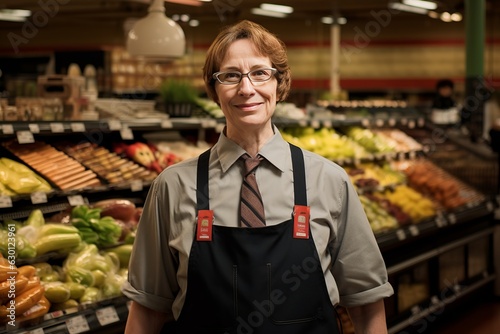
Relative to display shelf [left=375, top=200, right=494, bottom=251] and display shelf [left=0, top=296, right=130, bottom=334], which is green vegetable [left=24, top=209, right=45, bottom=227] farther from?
display shelf [left=375, top=200, right=494, bottom=251]

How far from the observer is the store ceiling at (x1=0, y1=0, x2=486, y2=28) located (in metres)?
14.2

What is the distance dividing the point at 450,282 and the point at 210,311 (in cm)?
494

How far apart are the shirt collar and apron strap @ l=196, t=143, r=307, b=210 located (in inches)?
1.4

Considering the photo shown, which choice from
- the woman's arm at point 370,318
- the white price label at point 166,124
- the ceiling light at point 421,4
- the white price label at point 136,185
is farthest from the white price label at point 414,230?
the ceiling light at point 421,4

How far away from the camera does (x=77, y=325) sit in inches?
138

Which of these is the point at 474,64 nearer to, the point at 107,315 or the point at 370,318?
the point at 107,315

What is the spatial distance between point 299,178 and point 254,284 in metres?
0.33

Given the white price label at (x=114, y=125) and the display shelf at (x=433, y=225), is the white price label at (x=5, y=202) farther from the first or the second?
the display shelf at (x=433, y=225)

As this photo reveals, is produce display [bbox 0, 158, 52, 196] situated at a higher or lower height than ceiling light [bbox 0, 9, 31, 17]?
lower

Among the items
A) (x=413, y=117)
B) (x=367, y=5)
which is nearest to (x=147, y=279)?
(x=413, y=117)

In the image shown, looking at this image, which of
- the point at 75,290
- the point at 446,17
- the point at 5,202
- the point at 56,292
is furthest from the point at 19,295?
the point at 446,17

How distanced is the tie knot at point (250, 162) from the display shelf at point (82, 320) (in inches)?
60.6

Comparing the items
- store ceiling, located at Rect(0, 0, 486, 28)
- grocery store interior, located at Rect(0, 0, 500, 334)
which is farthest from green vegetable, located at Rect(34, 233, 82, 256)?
store ceiling, located at Rect(0, 0, 486, 28)

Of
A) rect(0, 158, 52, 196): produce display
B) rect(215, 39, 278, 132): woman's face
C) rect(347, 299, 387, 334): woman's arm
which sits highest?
rect(215, 39, 278, 132): woman's face
